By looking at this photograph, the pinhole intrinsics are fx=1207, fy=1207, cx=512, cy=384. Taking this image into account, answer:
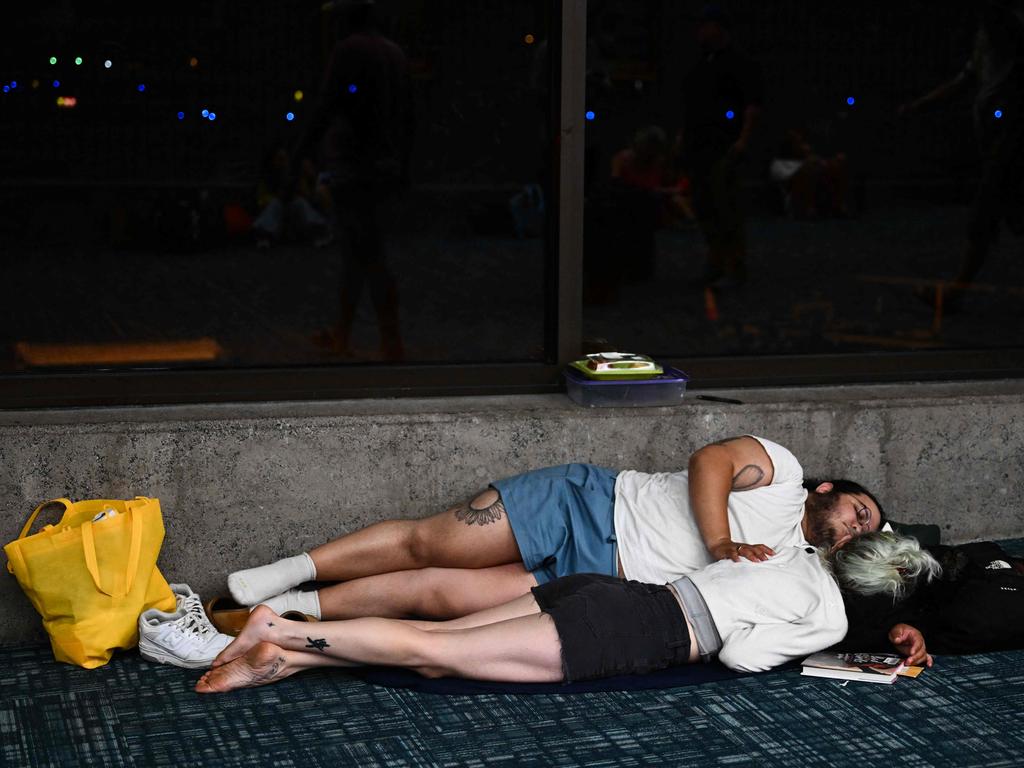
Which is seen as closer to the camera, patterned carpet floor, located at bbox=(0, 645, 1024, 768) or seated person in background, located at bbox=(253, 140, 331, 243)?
patterned carpet floor, located at bbox=(0, 645, 1024, 768)

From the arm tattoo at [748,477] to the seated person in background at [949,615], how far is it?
450 millimetres

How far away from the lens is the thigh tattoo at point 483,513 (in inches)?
145

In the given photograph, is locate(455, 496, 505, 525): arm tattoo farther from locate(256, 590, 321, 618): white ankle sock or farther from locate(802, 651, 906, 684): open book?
locate(802, 651, 906, 684): open book

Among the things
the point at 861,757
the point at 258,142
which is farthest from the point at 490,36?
the point at 861,757

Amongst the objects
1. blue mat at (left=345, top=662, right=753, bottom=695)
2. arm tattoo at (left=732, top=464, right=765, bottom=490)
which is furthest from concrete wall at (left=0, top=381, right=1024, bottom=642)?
blue mat at (left=345, top=662, right=753, bottom=695)

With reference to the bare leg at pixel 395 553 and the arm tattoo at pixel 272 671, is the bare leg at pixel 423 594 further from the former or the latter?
the arm tattoo at pixel 272 671

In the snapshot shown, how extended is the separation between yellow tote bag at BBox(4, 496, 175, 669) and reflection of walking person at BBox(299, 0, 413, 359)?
1.26 metres

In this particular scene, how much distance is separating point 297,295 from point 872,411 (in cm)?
212

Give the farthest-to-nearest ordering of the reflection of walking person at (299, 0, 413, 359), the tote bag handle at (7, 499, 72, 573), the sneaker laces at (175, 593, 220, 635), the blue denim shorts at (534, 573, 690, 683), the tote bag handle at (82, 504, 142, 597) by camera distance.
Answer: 1. the reflection of walking person at (299, 0, 413, 359)
2. the tote bag handle at (7, 499, 72, 573)
3. the sneaker laces at (175, 593, 220, 635)
4. the tote bag handle at (82, 504, 142, 597)
5. the blue denim shorts at (534, 573, 690, 683)

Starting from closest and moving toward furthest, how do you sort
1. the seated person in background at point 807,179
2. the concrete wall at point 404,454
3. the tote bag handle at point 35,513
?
the tote bag handle at point 35,513 → the concrete wall at point 404,454 → the seated person in background at point 807,179

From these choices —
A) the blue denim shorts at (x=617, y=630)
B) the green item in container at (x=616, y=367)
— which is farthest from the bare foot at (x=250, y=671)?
the green item in container at (x=616, y=367)

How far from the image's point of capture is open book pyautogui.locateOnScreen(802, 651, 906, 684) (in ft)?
10.9

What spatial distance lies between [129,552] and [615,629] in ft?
4.55

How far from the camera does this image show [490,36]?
173 inches
